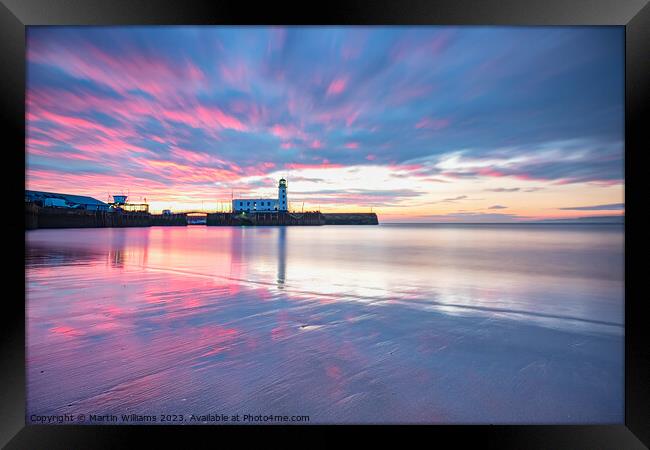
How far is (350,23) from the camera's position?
2.53m

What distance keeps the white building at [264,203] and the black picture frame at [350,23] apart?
78.0m

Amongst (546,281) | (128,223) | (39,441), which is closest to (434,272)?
(546,281)

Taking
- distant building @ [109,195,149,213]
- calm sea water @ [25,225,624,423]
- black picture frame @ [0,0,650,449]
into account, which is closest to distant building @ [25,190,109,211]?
distant building @ [109,195,149,213]

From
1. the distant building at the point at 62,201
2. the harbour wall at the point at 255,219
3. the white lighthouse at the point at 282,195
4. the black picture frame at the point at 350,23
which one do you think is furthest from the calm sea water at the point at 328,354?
the white lighthouse at the point at 282,195

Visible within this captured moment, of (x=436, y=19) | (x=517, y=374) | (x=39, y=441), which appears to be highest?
(x=436, y=19)

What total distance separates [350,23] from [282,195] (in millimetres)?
79566

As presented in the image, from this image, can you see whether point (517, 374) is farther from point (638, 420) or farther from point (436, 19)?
point (436, 19)

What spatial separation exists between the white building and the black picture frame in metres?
78.0

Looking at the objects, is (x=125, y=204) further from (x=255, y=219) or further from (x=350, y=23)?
(x=350, y=23)

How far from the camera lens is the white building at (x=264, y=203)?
80750mm

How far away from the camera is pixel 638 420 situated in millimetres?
2377

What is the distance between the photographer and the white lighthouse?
79750 millimetres

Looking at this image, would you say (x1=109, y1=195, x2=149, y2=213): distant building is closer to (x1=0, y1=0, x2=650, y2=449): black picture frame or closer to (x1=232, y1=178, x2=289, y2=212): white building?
(x1=232, y1=178, x2=289, y2=212): white building

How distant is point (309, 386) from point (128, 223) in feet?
206
